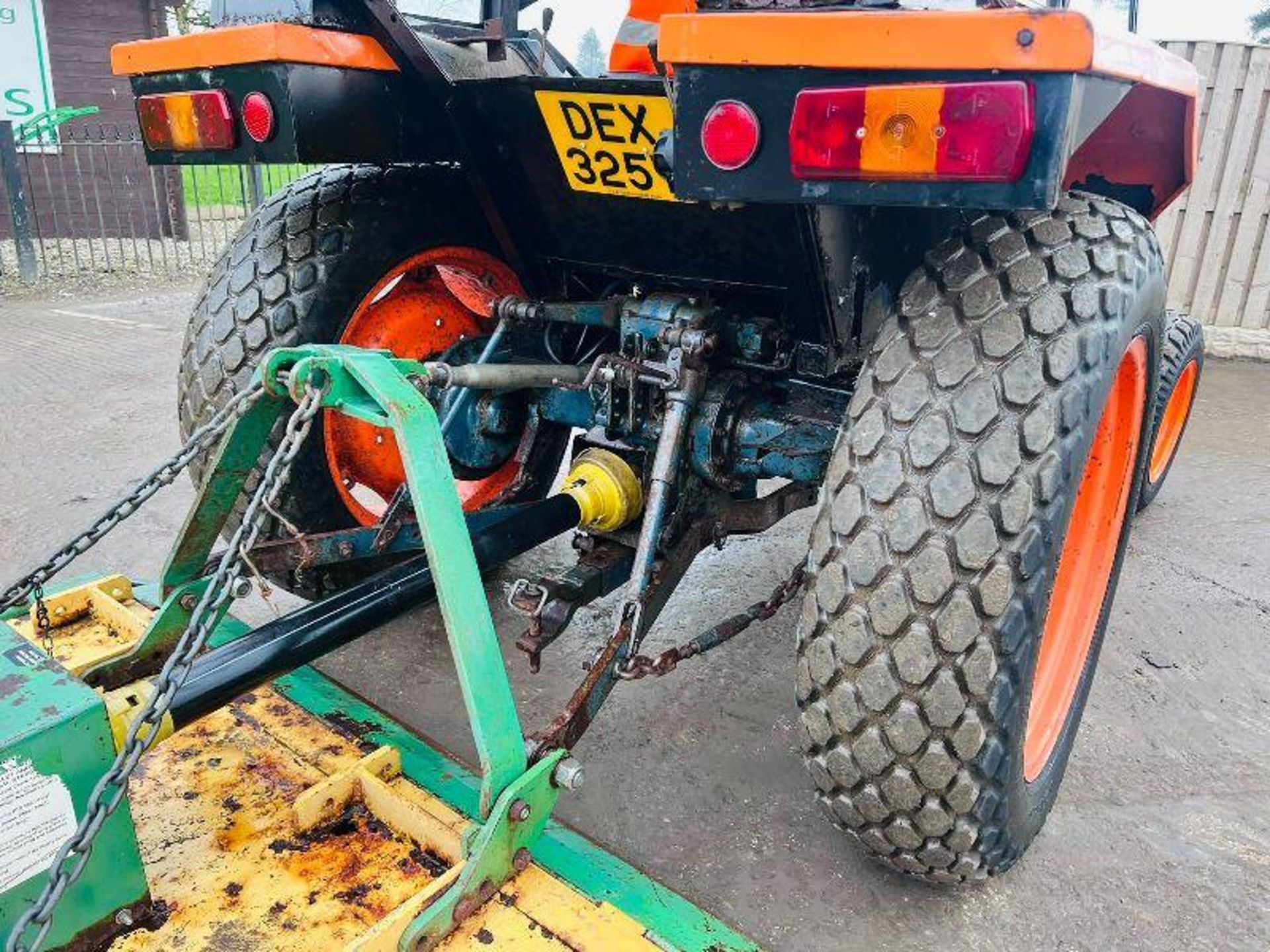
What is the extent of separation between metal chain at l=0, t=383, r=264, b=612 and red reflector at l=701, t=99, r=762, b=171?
0.80 m

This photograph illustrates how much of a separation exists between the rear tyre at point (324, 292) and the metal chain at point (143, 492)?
0.58 meters

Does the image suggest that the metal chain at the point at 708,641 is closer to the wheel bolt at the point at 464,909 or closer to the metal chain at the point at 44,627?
the wheel bolt at the point at 464,909

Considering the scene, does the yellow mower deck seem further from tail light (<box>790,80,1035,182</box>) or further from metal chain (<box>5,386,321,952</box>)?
tail light (<box>790,80,1035,182</box>)

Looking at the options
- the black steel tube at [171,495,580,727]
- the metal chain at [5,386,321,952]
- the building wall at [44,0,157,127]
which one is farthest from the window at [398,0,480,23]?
the building wall at [44,0,157,127]

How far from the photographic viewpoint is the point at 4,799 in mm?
A: 1227

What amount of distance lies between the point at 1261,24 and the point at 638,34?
21989 mm

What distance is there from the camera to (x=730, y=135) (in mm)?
1428

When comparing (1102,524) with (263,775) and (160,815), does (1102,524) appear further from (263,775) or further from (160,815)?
(160,815)

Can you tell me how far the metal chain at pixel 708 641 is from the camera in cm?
181

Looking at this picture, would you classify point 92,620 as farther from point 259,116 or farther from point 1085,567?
point 1085,567

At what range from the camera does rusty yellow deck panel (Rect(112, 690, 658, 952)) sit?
144 centimetres

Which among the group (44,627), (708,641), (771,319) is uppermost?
(771,319)

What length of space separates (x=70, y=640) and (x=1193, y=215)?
6836mm

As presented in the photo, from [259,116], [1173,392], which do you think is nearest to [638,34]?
[259,116]
